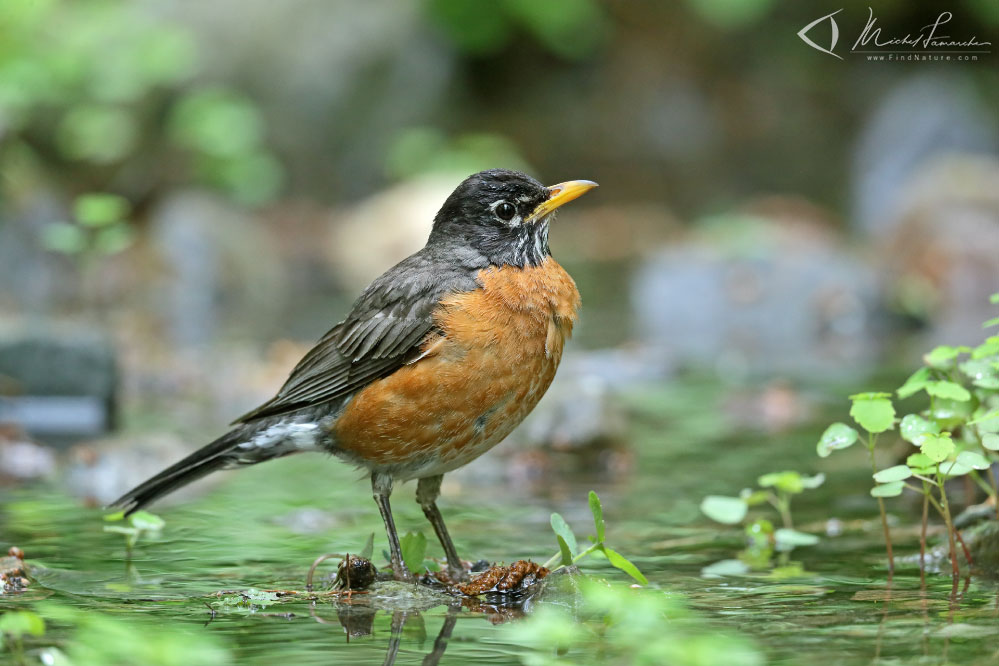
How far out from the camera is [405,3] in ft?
58.1

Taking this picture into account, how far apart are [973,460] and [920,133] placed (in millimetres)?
14274

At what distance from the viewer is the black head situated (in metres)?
4.45

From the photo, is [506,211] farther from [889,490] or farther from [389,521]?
[889,490]

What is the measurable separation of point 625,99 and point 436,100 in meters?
2.92

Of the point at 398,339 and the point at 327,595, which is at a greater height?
the point at 398,339

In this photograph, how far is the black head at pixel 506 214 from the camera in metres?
4.45

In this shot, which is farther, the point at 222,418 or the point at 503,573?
the point at 222,418

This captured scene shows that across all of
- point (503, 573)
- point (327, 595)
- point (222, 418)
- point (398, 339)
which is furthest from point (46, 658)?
point (222, 418)

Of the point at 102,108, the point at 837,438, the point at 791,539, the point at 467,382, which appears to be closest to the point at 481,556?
the point at 467,382

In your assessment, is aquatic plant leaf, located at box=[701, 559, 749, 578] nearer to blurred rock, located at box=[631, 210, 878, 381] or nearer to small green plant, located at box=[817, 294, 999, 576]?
small green plant, located at box=[817, 294, 999, 576]

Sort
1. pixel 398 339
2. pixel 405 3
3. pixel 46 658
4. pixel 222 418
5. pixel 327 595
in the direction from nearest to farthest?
pixel 46 658, pixel 327 595, pixel 398 339, pixel 222 418, pixel 405 3

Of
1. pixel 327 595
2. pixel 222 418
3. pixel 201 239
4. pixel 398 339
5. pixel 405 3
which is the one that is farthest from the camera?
pixel 405 3

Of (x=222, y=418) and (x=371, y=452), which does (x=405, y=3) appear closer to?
(x=222, y=418)

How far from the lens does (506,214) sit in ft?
14.7
